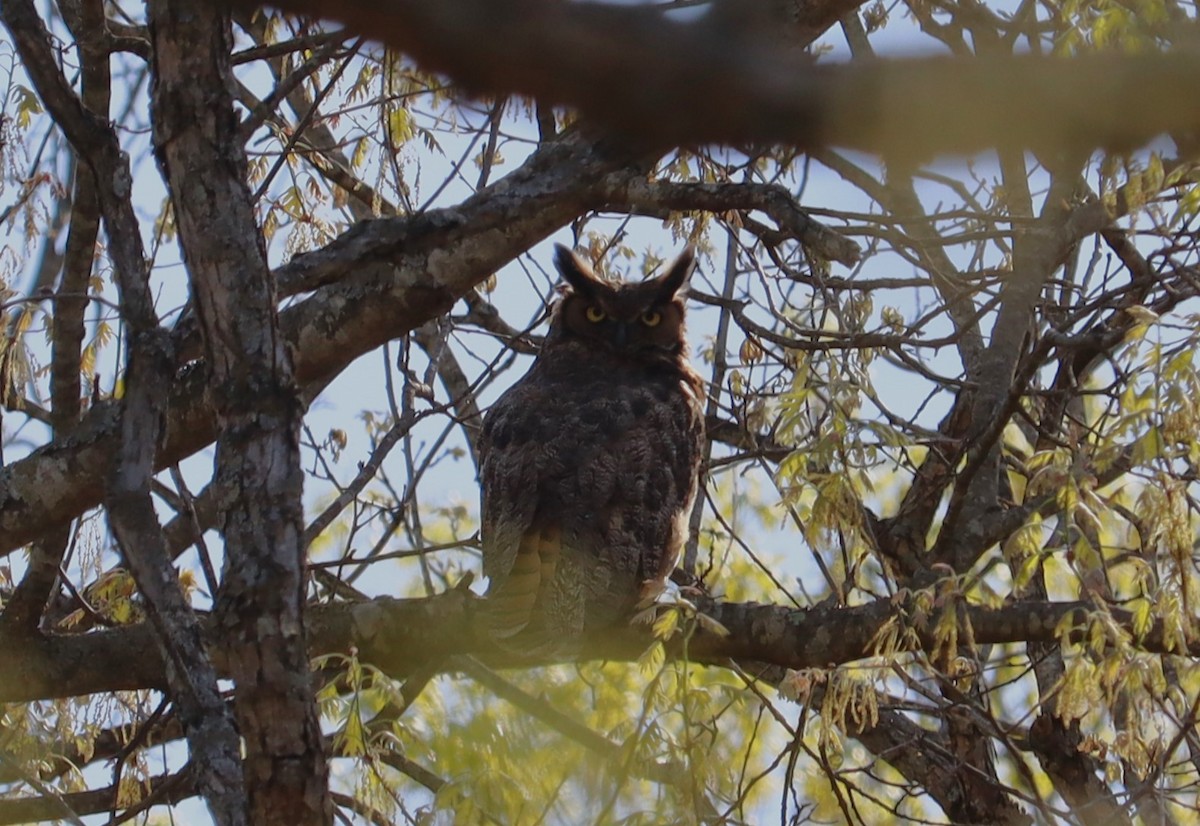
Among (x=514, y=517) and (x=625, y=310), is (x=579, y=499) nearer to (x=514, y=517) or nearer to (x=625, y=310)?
(x=514, y=517)

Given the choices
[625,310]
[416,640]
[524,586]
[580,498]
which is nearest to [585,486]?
[580,498]

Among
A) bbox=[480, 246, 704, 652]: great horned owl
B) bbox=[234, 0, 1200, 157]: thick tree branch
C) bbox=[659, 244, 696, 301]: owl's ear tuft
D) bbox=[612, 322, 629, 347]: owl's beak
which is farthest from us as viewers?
bbox=[659, 244, 696, 301]: owl's ear tuft

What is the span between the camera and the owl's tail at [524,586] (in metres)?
4.04

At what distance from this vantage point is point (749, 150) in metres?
0.81

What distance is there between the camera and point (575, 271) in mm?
5664

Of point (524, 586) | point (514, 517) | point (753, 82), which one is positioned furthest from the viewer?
point (514, 517)

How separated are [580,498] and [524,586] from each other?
20.0 inches

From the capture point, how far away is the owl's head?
5613mm

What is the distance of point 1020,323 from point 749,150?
168 inches

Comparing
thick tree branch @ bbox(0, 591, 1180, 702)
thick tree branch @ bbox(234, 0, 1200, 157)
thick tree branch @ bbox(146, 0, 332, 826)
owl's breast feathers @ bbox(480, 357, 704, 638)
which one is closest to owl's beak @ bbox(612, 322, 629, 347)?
owl's breast feathers @ bbox(480, 357, 704, 638)

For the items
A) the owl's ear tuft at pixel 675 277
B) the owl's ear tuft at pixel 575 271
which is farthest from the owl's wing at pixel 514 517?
the owl's ear tuft at pixel 675 277

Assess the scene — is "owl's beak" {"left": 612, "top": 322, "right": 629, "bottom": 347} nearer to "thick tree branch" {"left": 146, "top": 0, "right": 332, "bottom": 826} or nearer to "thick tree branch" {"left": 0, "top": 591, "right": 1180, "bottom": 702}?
"thick tree branch" {"left": 0, "top": 591, "right": 1180, "bottom": 702}

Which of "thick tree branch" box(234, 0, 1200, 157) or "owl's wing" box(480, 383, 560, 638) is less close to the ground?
"owl's wing" box(480, 383, 560, 638)

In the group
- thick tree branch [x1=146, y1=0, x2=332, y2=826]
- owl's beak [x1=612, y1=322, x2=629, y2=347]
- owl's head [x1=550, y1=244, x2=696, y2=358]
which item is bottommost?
thick tree branch [x1=146, y1=0, x2=332, y2=826]
